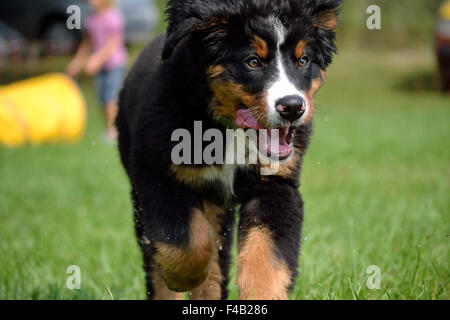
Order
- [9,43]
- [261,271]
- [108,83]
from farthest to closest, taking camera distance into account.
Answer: [9,43] → [108,83] → [261,271]

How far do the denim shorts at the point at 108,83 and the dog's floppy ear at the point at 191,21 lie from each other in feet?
19.3

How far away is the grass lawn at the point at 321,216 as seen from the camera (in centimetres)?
313

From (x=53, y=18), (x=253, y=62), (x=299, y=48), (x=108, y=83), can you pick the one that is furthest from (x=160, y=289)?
(x=53, y=18)

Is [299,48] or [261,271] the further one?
[299,48]

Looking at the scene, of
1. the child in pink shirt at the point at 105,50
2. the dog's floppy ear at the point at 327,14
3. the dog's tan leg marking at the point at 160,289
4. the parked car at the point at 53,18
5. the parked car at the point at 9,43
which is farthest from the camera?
the parked car at the point at 9,43

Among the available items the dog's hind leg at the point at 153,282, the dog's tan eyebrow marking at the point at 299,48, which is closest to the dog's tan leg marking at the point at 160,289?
the dog's hind leg at the point at 153,282

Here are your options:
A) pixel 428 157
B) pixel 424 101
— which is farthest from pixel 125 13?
pixel 428 157

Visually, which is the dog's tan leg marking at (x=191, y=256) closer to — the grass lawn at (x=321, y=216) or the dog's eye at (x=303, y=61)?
the grass lawn at (x=321, y=216)

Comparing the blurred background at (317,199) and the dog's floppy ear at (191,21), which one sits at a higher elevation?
the dog's floppy ear at (191,21)

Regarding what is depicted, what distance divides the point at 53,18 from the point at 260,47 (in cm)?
1563

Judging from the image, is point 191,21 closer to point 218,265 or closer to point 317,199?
point 218,265

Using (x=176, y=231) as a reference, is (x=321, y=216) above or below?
below

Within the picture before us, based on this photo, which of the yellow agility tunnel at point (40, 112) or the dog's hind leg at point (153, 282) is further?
the yellow agility tunnel at point (40, 112)

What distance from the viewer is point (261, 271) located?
8.00ft
